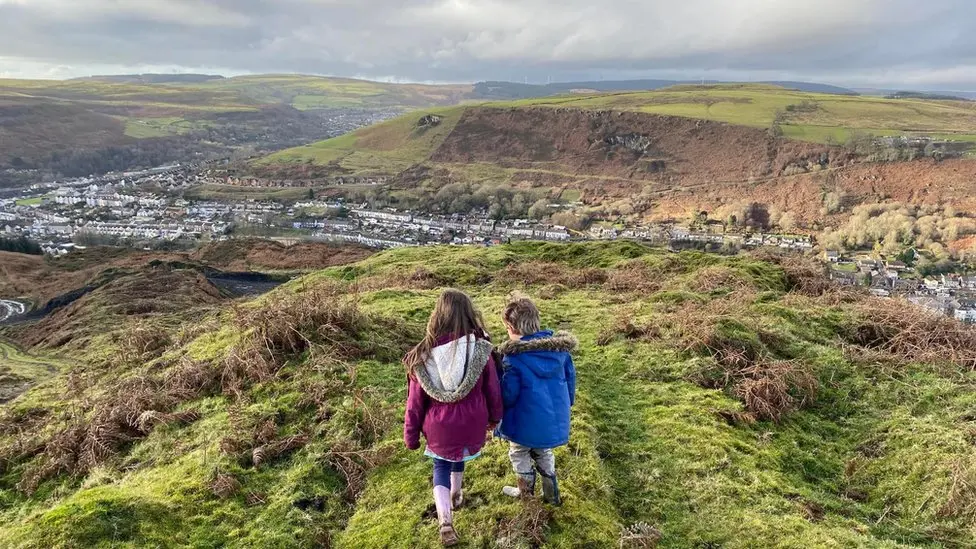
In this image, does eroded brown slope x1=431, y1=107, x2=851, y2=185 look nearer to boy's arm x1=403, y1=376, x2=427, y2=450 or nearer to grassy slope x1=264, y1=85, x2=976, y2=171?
grassy slope x1=264, y1=85, x2=976, y2=171

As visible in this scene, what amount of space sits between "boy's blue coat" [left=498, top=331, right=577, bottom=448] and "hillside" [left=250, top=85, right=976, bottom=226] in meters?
75.3

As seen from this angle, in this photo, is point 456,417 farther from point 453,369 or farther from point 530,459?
point 530,459

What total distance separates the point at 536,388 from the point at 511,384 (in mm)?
236

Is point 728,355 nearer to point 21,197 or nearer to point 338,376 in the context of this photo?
point 338,376

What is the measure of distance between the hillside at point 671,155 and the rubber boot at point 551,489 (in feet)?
246

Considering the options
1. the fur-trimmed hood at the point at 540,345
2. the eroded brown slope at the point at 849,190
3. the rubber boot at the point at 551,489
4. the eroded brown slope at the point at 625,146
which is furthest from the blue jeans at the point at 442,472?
the eroded brown slope at the point at 625,146

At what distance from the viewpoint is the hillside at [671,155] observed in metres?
74.3

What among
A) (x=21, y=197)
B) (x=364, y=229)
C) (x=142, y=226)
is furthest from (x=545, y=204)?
(x=21, y=197)

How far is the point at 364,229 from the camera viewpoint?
78.1 metres

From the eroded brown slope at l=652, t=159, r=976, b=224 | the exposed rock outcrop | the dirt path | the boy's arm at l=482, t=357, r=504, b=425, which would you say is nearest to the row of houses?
the eroded brown slope at l=652, t=159, r=976, b=224

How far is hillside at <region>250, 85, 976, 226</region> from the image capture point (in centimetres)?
7431

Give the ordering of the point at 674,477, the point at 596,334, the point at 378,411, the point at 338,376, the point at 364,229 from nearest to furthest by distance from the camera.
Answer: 1. the point at 674,477
2. the point at 378,411
3. the point at 338,376
4. the point at 596,334
5. the point at 364,229

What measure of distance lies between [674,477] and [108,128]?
215 meters

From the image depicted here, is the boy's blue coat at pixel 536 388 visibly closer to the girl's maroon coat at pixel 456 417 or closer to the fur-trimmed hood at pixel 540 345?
the fur-trimmed hood at pixel 540 345
